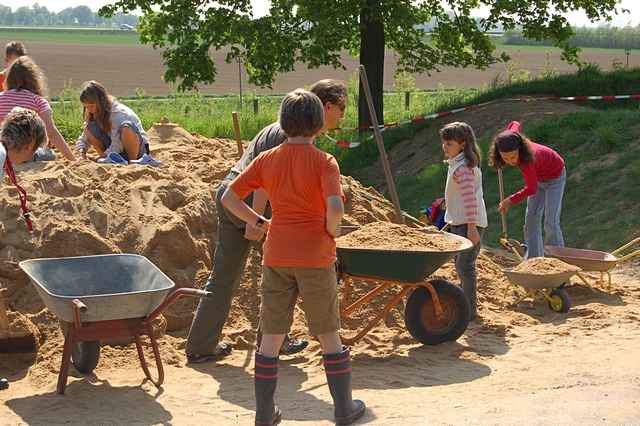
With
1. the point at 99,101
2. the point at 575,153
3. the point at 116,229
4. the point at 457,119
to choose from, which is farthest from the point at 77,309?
the point at 457,119

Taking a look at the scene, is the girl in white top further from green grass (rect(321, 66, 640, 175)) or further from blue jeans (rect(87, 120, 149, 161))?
green grass (rect(321, 66, 640, 175))

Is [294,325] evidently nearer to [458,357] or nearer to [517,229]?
[458,357]

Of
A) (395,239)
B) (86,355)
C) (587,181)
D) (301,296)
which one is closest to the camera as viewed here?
(301,296)

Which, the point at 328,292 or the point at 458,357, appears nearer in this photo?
the point at 328,292

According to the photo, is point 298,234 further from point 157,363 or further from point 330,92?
point 157,363

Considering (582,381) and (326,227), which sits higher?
(326,227)

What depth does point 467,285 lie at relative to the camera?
7.85 metres

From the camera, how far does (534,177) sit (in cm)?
869

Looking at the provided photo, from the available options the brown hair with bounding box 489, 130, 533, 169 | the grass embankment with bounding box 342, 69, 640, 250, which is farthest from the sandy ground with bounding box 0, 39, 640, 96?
the brown hair with bounding box 489, 130, 533, 169

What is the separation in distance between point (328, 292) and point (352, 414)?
2.15 feet

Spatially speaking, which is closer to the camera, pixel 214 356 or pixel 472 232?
pixel 214 356

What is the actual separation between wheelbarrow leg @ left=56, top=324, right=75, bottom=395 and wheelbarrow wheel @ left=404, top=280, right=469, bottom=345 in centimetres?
226

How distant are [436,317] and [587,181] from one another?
6.23 metres

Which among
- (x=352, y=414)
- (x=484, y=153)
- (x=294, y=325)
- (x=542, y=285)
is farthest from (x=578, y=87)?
(x=352, y=414)
